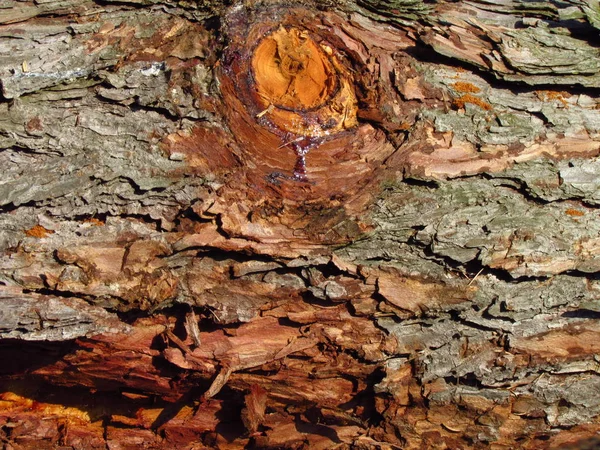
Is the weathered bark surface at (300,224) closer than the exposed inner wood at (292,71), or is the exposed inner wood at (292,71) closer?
the weathered bark surface at (300,224)

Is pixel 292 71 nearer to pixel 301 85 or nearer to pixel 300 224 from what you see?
pixel 301 85

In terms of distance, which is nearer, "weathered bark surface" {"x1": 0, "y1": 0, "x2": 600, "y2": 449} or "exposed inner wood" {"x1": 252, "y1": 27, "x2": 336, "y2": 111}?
"weathered bark surface" {"x1": 0, "y1": 0, "x2": 600, "y2": 449}

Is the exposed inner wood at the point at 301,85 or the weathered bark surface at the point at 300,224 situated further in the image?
the exposed inner wood at the point at 301,85

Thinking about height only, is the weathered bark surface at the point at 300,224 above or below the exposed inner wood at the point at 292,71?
below

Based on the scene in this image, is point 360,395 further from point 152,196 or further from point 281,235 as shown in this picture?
point 152,196

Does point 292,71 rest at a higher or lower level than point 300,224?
higher

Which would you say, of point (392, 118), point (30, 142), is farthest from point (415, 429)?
point (30, 142)

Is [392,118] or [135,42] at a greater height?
[135,42]

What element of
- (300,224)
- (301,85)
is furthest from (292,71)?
(300,224)
